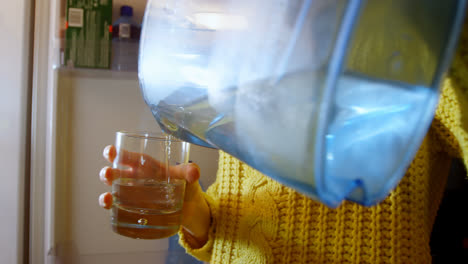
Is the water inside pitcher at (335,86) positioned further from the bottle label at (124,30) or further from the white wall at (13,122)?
the white wall at (13,122)

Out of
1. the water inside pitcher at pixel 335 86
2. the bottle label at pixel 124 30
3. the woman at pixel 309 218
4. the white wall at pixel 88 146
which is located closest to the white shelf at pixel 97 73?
the white wall at pixel 88 146

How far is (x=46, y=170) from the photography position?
1087mm

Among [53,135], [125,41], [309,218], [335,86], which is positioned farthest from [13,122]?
[335,86]

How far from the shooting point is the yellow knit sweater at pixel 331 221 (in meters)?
0.60

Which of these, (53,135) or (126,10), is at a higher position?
(126,10)

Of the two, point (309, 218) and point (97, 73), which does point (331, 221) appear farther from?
point (97, 73)

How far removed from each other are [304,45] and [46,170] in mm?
1055

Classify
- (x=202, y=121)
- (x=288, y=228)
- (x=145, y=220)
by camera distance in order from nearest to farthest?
(x=202, y=121) < (x=145, y=220) < (x=288, y=228)

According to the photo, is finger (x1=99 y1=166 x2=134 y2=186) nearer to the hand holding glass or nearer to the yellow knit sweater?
the hand holding glass

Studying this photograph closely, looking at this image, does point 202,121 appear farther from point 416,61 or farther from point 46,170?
point 46,170

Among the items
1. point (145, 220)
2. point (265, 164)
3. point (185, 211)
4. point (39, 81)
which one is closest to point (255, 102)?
point (265, 164)

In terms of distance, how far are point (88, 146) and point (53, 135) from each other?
97 mm

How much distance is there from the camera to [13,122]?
1068 millimetres

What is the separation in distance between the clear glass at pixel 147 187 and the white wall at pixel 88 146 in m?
0.57
